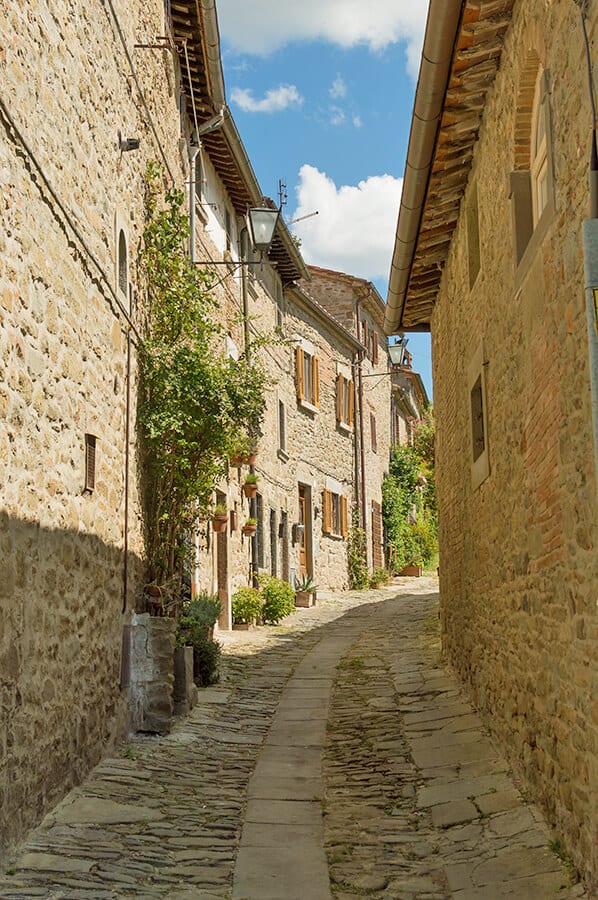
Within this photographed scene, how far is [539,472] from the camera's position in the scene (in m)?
5.45

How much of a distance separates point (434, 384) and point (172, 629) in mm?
4960

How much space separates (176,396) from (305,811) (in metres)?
4.05

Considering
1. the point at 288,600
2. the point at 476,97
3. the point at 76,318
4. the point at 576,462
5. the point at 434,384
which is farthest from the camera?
the point at 288,600

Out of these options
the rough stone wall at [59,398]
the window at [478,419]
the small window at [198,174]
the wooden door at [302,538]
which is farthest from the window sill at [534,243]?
the wooden door at [302,538]

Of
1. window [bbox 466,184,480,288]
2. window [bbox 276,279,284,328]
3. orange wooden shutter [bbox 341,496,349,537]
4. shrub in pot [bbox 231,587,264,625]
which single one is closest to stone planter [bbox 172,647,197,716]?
window [bbox 466,184,480,288]

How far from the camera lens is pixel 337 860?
525 centimetres

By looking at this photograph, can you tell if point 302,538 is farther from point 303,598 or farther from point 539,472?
point 539,472

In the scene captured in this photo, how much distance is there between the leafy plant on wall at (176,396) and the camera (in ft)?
29.5

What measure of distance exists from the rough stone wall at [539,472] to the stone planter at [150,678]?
2479mm

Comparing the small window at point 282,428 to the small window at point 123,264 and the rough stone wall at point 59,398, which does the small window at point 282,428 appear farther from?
the small window at point 123,264

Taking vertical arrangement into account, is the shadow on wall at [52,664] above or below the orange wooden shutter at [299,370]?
below

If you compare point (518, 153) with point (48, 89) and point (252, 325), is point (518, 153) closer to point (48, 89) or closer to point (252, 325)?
point (48, 89)

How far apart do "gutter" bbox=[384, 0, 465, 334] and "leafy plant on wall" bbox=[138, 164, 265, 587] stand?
1.79 m

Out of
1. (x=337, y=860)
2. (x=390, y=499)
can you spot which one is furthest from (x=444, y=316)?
(x=390, y=499)
